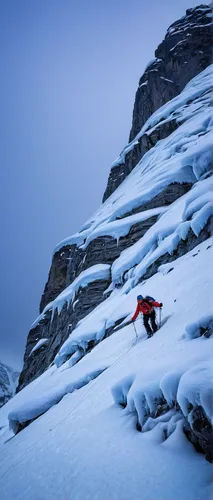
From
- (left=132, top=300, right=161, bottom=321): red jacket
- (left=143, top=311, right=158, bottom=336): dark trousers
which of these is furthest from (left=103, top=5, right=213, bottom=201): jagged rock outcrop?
(left=143, top=311, right=158, bottom=336): dark trousers

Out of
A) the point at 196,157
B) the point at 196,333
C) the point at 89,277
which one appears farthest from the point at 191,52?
the point at 196,333

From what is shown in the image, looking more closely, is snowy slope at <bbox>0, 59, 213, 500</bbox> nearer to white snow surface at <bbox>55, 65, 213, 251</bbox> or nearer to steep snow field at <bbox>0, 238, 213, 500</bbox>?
steep snow field at <bbox>0, 238, 213, 500</bbox>

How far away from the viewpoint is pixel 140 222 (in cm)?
1961

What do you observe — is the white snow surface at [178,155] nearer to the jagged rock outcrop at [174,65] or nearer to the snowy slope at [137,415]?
the jagged rock outcrop at [174,65]

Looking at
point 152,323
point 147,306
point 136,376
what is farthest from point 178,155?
point 136,376

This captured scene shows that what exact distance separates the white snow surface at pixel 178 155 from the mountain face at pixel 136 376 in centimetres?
13

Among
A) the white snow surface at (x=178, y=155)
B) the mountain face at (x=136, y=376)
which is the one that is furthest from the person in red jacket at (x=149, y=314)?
the white snow surface at (x=178, y=155)

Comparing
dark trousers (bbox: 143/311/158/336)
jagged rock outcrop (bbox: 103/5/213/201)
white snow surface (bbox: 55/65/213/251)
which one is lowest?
dark trousers (bbox: 143/311/158/336)

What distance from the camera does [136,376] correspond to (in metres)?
4.92

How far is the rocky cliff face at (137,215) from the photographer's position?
19.5m

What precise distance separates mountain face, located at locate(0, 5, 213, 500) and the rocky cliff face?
0.45 feet

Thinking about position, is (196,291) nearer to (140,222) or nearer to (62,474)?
(62,474)

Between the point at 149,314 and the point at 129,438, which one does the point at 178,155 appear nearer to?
the point at 149,314

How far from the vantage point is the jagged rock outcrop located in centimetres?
3991
